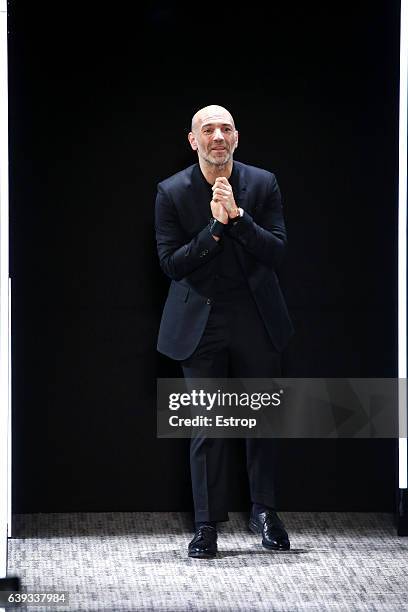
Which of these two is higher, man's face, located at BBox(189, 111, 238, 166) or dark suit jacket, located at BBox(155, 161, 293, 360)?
man's face, located at BBox(189, 111, 238, 166)

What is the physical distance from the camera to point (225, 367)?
550 cm

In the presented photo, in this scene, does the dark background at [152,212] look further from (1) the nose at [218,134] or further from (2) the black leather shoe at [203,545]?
(2) the black leather shoe at [203,545]

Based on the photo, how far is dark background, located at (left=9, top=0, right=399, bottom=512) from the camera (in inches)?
223

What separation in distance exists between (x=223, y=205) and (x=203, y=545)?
1.33 metres

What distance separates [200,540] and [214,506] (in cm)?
15

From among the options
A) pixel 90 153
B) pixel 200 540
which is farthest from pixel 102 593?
pixel 90 153

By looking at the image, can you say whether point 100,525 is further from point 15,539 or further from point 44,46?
point 44,46

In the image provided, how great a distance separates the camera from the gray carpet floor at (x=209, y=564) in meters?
4.77

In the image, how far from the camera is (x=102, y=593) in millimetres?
4832

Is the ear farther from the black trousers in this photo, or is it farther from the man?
the black trousers

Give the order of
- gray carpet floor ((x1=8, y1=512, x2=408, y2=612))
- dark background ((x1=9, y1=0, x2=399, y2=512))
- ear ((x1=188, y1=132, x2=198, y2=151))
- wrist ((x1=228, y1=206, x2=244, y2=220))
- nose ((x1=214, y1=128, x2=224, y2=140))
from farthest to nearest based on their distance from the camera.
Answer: dark background ((x1=9, y1=0, x2=399, y2=512)), ear ((x1=188, y1=132, x2=198, y2=151)), nose ((x1=214, y1=128, x2=224, y2=140)), wrist ((x1=228, y1=206, x2=244, y2=220)), gray carpet floor ((x1=8, y1=512, x2=408, y2=612))

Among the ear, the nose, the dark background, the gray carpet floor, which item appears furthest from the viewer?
the dark background

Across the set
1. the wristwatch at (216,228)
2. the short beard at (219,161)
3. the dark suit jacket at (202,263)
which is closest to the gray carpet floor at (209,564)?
the dark suit jacket at (202,263)

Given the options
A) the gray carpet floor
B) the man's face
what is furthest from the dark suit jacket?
the gray carpet floor
